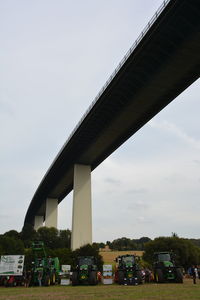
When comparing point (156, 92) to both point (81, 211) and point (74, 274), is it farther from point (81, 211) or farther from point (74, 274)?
point (81, 211)

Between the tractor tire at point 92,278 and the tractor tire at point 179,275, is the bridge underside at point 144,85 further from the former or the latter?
the tractor tire at point 92,278

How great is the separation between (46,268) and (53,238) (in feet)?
183

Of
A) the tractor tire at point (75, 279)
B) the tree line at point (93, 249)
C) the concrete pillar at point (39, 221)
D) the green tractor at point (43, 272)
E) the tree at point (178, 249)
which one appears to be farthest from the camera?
the concrete pillar at point (39, 221)

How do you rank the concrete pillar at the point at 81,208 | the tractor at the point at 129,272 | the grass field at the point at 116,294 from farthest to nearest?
the concrete pillar at the point at 81,208, the tractor at the point at 129,272, the grass field at the point at 116,294

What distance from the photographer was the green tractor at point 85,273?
1938 centimetres

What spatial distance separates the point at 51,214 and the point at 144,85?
51.2 m

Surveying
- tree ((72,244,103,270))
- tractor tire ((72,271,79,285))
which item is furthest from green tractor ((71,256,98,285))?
tree ((72,244,103,270))

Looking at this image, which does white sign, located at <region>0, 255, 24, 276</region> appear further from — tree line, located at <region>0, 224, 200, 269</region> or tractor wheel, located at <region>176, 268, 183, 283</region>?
tractor wheel, located at <region>176, 268, 183, 283</region>

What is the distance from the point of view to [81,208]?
2000 inches

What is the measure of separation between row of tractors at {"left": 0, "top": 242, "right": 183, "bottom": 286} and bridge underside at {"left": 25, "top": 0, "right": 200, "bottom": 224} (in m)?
17.3

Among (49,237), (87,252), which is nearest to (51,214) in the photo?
(49,237)

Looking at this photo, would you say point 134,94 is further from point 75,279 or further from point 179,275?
point 75,279

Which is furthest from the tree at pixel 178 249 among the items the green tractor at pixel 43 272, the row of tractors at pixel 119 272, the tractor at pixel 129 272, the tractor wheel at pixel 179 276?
the tractor at pixel 129 272

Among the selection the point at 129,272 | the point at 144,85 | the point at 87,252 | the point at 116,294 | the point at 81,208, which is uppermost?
the point at 144,85
